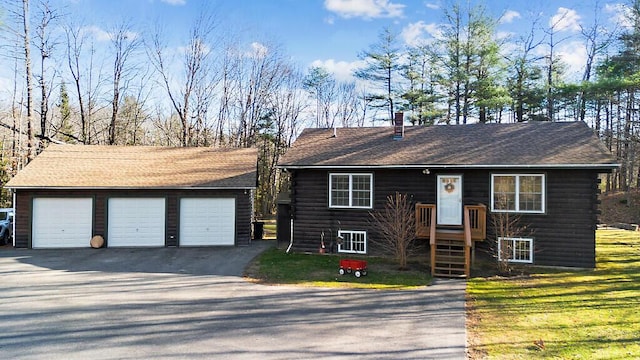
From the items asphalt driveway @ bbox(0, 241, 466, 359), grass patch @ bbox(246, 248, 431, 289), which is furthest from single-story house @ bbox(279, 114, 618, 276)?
asphalt driveway @ bbox(0, 241, 466, 359)

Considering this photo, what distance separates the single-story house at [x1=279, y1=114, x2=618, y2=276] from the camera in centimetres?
1102

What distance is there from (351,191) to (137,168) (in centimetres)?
926

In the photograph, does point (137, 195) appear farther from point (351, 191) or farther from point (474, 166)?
point (474, 166)

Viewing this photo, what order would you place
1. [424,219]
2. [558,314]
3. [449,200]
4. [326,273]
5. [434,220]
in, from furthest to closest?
[449,200] → [424,219] → [434,220] → [326,273] → [558,314]

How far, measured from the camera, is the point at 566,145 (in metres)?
12.0

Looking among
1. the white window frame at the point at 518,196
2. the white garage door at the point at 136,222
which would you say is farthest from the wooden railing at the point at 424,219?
the white garage door at the point at 136,222

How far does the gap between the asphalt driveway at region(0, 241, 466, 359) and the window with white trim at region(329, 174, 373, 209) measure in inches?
166

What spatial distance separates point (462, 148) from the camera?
12.9 m

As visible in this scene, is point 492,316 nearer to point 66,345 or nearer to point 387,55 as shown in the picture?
point 66,345

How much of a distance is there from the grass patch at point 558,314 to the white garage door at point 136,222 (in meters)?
11.4

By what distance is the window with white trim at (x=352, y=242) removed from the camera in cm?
1295

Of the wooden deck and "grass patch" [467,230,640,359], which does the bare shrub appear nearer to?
the wooden deck

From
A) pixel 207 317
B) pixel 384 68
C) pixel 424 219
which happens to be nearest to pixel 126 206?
pixel 207 317

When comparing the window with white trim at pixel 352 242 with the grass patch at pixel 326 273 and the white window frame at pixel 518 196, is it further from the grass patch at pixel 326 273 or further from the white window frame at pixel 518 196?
the white window frame at pixel 518 196
